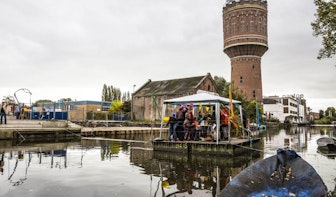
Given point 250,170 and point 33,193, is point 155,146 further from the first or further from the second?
point 250,170

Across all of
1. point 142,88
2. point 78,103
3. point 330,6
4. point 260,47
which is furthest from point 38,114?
point 260,47

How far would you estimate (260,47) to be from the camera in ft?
200

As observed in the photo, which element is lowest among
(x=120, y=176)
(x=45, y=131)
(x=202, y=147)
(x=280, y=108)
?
(x=120, y=176)

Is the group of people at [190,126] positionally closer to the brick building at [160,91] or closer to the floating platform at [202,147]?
the floating platform at [202,147]

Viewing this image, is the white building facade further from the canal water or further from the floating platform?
the canal water

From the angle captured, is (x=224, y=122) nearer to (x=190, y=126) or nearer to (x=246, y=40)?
(x=190, y=126)

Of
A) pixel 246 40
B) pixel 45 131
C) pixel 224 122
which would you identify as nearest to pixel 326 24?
pixel 224 122

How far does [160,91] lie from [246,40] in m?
24.8

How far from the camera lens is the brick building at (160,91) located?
4397cm

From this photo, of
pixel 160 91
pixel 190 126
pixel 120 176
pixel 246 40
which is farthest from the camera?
pixel 246 40

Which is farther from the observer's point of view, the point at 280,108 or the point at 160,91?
the point at 280,108

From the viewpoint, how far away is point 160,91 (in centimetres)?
4688

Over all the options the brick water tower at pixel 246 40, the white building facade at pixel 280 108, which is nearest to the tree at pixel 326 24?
the brick water tower at pixel 246 40

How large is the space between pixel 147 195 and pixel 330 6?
8640 millimetres
